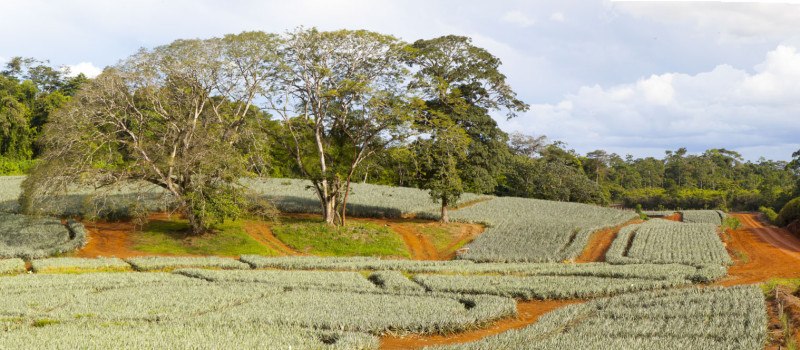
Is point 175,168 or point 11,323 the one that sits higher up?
point 175,168

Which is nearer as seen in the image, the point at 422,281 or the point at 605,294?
the point at 605,294

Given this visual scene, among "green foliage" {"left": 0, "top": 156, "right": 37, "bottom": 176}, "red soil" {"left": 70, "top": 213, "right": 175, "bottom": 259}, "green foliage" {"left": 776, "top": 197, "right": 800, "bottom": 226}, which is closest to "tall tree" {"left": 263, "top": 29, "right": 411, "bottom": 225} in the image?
"red soil" {"left": 70, "top": 213, "right": 175, "bottom": 259}

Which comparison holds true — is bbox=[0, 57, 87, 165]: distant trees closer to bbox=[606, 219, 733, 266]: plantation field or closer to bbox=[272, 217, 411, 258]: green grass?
bbox=[272, 217, 411, 258]: green grass

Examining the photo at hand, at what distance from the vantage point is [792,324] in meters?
11.9

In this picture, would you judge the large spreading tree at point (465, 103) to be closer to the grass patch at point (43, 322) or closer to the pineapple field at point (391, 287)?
the pineapple field at point (391, 287)

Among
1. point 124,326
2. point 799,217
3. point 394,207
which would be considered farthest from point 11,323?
point 799,217

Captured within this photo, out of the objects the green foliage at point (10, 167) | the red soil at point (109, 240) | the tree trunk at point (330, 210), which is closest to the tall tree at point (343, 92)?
the tree trunk at point (330, 210)

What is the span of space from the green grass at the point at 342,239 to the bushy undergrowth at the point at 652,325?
1620cm

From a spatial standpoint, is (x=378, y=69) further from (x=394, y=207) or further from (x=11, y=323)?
(x=11, y=323)

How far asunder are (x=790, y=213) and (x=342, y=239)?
34.8 meters

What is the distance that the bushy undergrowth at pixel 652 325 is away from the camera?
10.5m

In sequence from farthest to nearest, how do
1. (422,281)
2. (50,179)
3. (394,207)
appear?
(394,207) < (50,179) < (422,281)

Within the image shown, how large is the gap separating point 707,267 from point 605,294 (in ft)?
23.8

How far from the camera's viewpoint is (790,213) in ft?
125
